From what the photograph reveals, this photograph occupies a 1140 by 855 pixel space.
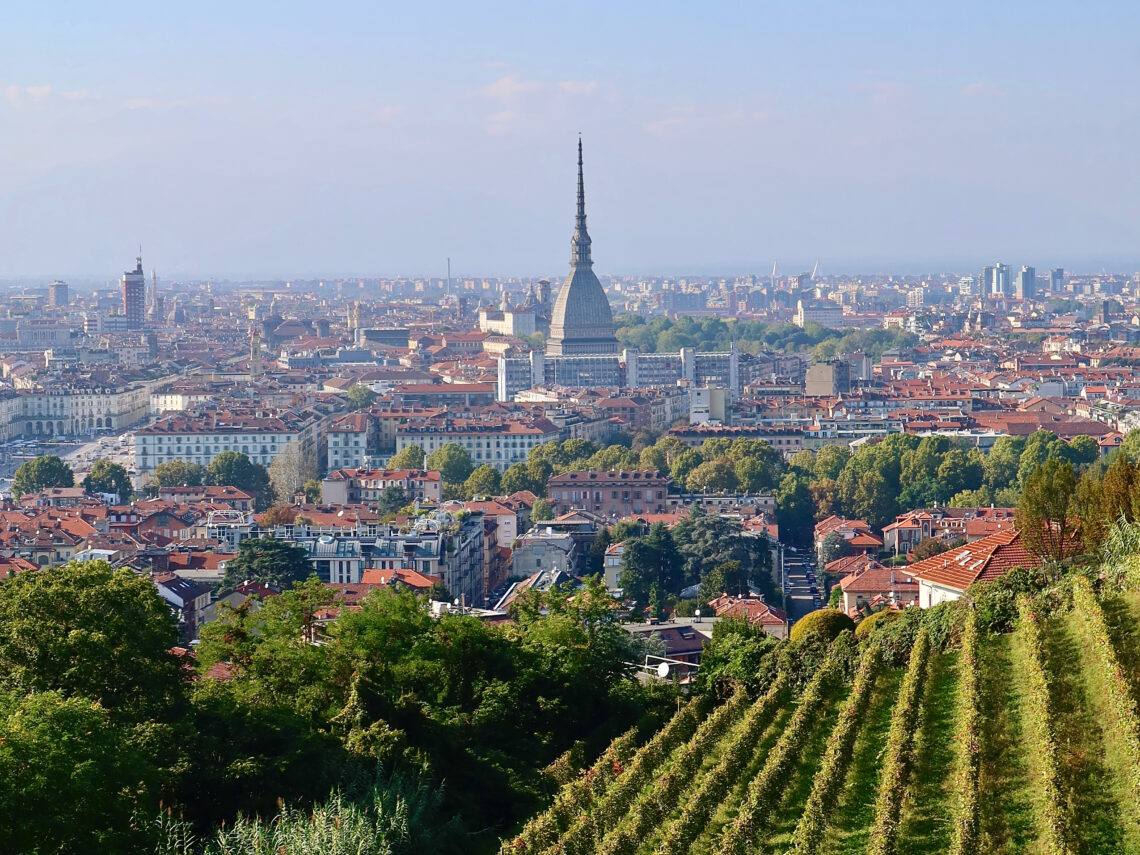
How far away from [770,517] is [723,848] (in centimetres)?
3129

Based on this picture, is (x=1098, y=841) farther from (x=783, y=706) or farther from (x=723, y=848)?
(x=783, y=706)

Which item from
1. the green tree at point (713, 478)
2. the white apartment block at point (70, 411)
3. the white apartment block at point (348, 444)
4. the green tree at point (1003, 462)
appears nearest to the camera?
the green tree at point (1003, 462)

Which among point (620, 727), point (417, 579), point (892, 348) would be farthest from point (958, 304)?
point (620, 727)

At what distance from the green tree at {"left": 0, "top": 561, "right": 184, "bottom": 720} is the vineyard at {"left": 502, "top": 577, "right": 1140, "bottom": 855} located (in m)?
3.12

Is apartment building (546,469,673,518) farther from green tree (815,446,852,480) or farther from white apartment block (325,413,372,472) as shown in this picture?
white apartment block (325,413,372,472)

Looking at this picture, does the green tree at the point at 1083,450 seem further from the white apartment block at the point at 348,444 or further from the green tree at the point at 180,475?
the green tree at the point at 180,475

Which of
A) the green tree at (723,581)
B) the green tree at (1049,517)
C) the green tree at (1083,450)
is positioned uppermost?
the green tree at (1049,517)

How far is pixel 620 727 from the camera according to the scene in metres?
15.3

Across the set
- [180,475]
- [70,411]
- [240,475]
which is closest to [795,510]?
[240,475]

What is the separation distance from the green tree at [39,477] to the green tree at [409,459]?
8073 mm

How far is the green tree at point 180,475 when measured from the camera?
1937 inches

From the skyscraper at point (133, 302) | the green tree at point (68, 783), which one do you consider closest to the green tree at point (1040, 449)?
the green tree at point (68, 783)

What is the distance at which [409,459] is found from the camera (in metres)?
51.8

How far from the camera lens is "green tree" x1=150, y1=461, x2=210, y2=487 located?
1937 inches
